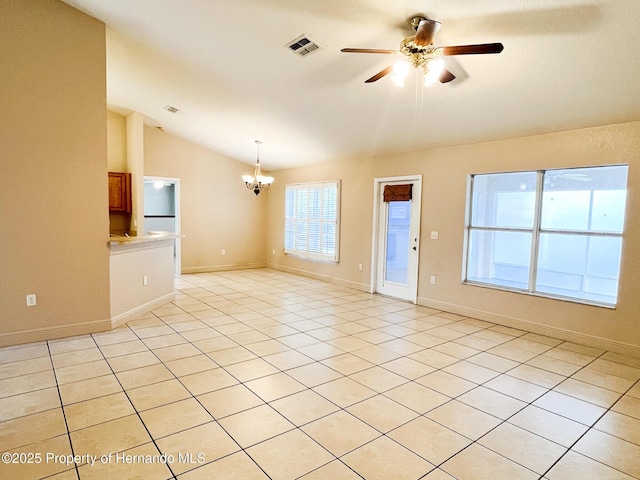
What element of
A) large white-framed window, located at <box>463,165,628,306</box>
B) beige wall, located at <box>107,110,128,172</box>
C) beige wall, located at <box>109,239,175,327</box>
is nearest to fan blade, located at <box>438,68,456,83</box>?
large white-framed window, located at <box>463,165,628,306</box>

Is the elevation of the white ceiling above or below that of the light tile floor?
above

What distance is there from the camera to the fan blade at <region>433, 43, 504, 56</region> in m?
2.06

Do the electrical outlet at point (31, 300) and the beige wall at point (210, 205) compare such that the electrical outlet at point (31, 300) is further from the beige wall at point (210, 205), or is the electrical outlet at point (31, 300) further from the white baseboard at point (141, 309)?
the beige wall at point (210, 205)

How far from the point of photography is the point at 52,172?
3.41 metres

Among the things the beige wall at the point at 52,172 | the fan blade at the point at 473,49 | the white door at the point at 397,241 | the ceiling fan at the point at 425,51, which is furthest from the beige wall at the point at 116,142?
the fan blade at the point at 473,49

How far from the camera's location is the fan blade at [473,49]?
81.1 inches

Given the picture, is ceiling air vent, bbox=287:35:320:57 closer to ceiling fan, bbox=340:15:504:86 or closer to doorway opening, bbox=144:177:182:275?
ceiling fan, bbox=340:15:504:86

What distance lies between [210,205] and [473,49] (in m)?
6.61

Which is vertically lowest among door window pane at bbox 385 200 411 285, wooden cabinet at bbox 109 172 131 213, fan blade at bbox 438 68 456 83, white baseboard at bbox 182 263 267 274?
white baseboard at bbox 182 263 267 274

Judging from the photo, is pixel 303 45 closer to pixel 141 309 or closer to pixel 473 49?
pixel 473 49

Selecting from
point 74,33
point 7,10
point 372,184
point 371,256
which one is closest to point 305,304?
point 371,256

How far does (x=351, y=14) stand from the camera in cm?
269

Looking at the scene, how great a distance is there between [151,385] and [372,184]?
458 cm

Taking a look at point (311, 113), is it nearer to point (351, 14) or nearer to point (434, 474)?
point (351, 14)
